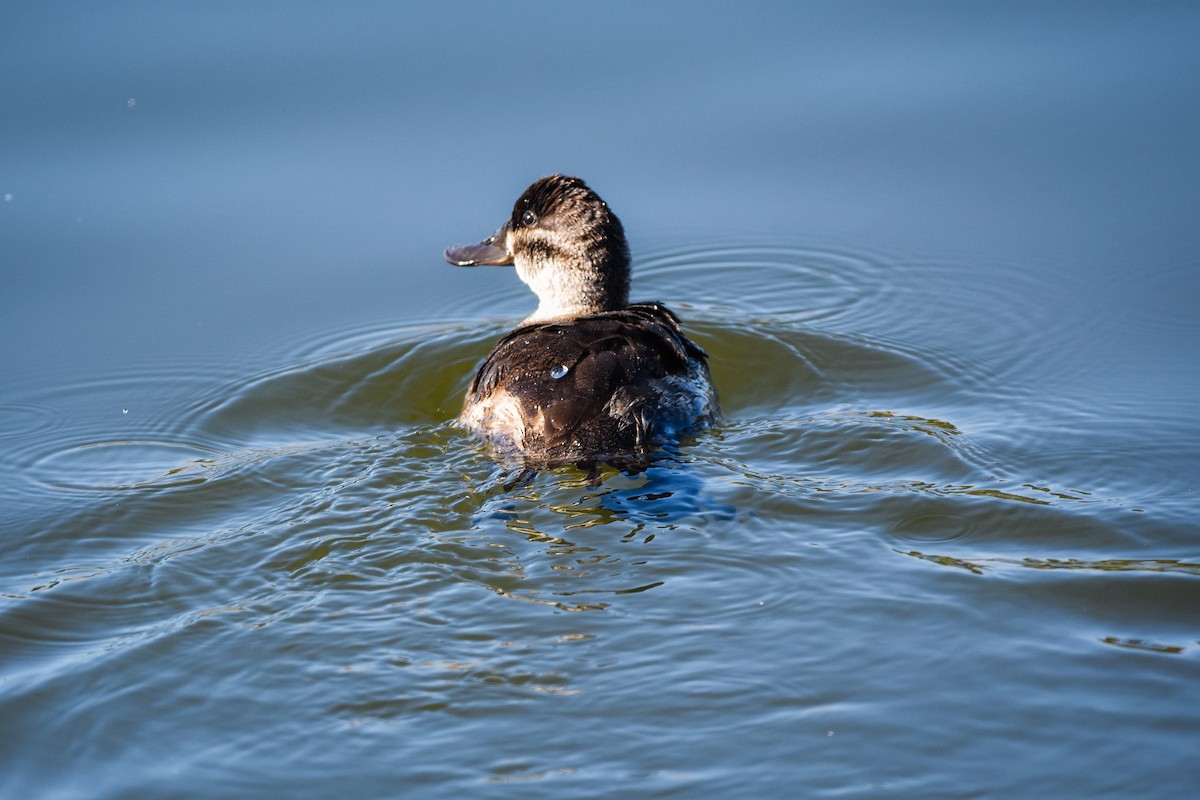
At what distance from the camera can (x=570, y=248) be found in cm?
770

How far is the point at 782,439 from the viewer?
271 inches

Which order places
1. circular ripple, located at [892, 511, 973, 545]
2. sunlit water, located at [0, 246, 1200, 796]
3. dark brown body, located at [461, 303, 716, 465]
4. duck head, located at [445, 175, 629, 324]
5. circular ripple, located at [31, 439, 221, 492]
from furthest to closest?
duck head, located at [445, 175, 629, 324] → circular ripple, located at [31, 439, 221, 492] → dark brown body, located at [461, 303, 716, 465] → circular ripple, located at [892, 511, 973, 545] → sunlit water, located at [0, 246, 1200, 796]

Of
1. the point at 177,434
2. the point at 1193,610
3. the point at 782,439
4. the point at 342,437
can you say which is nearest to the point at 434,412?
the point at 342,437

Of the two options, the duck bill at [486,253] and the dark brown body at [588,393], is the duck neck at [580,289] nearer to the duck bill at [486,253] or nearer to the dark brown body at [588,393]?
the duck bill at [486,253]

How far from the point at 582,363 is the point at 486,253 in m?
1.84

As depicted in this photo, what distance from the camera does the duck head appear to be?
7.65m

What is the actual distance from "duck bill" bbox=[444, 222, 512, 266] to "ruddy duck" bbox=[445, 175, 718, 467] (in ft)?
0.89

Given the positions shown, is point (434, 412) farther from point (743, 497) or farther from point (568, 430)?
point (743, 497)

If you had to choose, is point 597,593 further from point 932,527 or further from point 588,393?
point 932,527

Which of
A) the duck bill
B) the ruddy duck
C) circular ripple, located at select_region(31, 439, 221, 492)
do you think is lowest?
circular ripple, located at select_region(31, 439, 221, 492)

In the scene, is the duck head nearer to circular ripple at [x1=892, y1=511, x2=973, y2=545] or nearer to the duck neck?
the duck neck

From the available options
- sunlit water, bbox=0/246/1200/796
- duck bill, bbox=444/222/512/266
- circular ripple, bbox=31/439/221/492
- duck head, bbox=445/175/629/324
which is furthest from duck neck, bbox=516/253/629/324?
circular ripple, bbox=31/439/221/492

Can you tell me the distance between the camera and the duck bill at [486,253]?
323 inches

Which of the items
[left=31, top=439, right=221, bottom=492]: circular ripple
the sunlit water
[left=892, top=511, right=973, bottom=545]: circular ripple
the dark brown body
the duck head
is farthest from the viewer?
the duck head
